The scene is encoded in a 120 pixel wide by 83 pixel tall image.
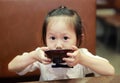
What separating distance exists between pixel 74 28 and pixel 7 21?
0.37 m

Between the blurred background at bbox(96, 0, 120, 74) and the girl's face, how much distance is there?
74.2 inches

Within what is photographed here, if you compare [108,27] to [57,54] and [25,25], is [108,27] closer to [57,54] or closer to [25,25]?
[25,25]

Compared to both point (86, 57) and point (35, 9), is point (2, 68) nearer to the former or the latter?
point (35, 9)

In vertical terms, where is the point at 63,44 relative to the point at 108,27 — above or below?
above

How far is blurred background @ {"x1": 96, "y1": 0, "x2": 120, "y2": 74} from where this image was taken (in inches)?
115

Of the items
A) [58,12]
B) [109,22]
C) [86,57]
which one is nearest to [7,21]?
[58,12]

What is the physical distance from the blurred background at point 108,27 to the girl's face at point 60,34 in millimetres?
1884

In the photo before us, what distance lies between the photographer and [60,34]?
3.15ft

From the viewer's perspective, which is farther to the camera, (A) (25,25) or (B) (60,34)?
(A) (25,25)

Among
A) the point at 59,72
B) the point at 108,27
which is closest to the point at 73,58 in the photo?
the point at 59,72

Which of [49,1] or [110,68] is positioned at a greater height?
[49,1]

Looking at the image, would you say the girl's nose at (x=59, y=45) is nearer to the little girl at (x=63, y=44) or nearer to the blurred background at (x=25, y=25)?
the little girl at (x=63, y=44)

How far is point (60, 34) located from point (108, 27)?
2.40m

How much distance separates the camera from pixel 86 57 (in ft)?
3.09
